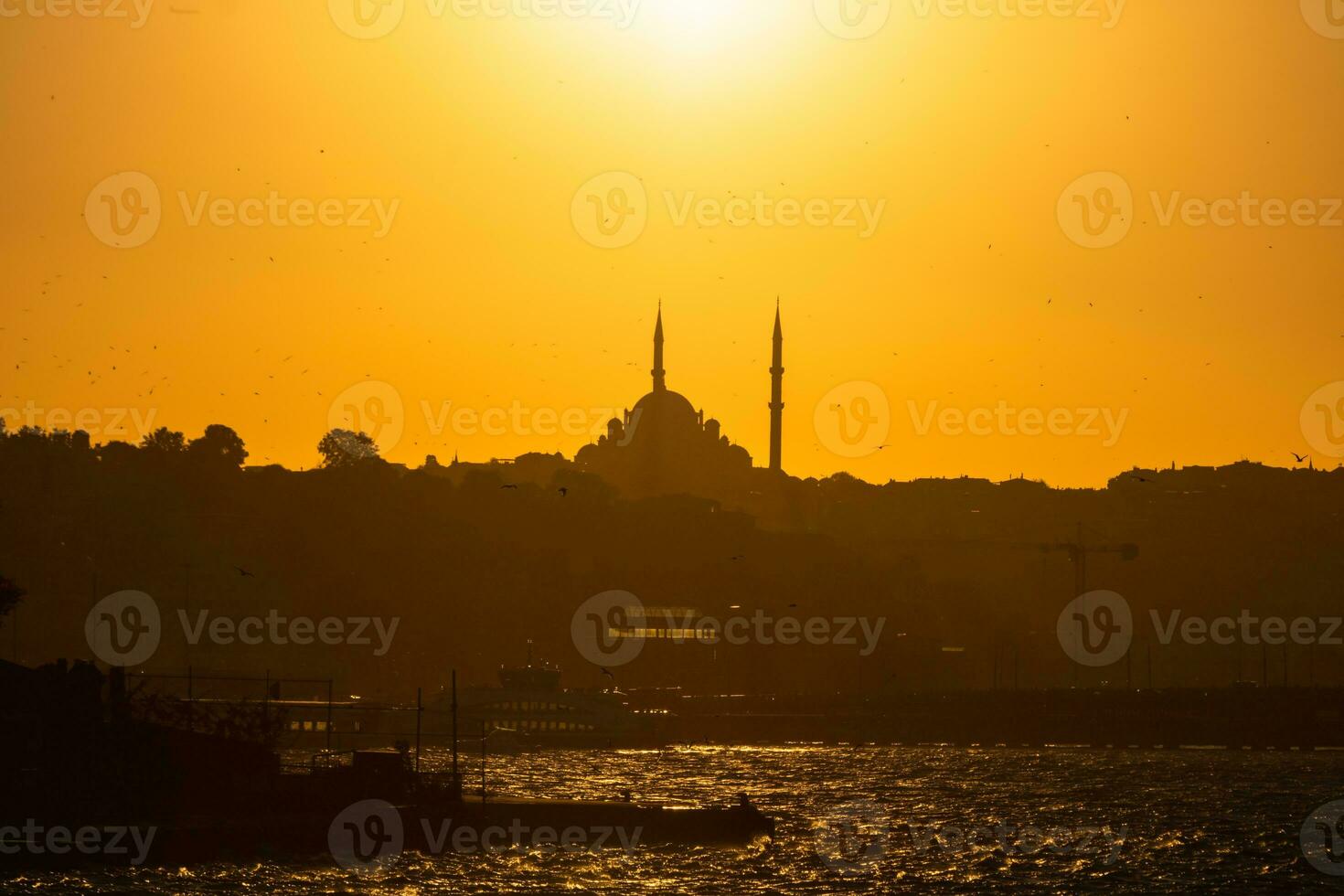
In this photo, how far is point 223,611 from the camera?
123500mm

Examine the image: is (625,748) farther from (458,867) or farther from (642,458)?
(642,458)

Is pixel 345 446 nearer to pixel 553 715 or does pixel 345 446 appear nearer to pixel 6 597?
pixel 553 715

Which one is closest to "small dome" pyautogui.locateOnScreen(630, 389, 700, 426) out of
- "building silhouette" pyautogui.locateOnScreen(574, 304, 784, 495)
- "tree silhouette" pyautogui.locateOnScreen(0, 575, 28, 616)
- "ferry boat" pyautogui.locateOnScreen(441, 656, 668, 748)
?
"building silhouette" pyautogui.locateOnScreen(574, 304, 784, 495)

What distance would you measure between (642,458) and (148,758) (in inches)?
5569

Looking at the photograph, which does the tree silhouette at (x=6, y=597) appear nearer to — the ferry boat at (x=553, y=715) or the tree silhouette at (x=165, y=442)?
the ferry boat at (x=553, y=715)

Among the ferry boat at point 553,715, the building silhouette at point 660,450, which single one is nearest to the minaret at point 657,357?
the building silhouette at point 660,450

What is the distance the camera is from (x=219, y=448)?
147 m

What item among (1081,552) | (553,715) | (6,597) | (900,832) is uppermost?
(1081,552)

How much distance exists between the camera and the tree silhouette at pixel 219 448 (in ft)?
479

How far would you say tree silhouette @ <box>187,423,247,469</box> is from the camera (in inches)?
5753

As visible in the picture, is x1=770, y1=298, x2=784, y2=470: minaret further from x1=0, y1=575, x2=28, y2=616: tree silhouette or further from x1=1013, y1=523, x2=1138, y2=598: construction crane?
x1=0, y1=575, x2=28, y2=616: tree silhouette

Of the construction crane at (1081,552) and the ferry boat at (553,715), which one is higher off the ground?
the construction crane at (1081,552)

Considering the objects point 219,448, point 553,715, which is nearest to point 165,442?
point 219,448

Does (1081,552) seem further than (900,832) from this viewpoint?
Yes
